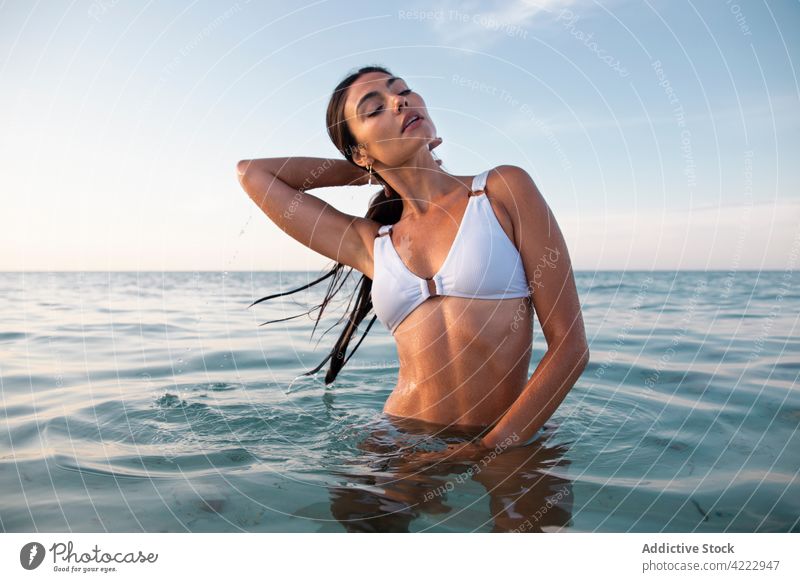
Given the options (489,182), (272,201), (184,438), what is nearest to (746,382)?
(489,182)

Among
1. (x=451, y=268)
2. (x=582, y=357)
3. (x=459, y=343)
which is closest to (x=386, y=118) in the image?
(x=451, y=268)

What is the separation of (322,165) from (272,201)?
15.4 inches

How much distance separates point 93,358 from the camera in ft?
22.2

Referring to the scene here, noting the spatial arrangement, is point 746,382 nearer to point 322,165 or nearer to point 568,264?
point 568,264

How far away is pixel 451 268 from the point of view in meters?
3.36

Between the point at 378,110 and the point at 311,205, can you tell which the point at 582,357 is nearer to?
the point at 378,110

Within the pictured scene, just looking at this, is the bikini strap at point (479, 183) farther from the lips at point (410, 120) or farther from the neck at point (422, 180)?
the lips at point (410, 120)

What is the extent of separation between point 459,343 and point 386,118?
1.27 m

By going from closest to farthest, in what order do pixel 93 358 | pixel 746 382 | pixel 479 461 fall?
1. pixel 479 461
2. pixel 746 382
3. pixel 93 358

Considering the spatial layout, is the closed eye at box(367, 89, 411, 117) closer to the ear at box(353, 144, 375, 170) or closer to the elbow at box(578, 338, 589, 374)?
the ear at box(353, 144, 375, 170)

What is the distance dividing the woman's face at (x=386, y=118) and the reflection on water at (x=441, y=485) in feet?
5.08

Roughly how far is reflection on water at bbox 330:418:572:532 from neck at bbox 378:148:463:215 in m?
1.28

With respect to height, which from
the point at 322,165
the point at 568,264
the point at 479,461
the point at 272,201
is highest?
the point at 322,165

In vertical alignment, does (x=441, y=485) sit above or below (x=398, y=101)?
below
